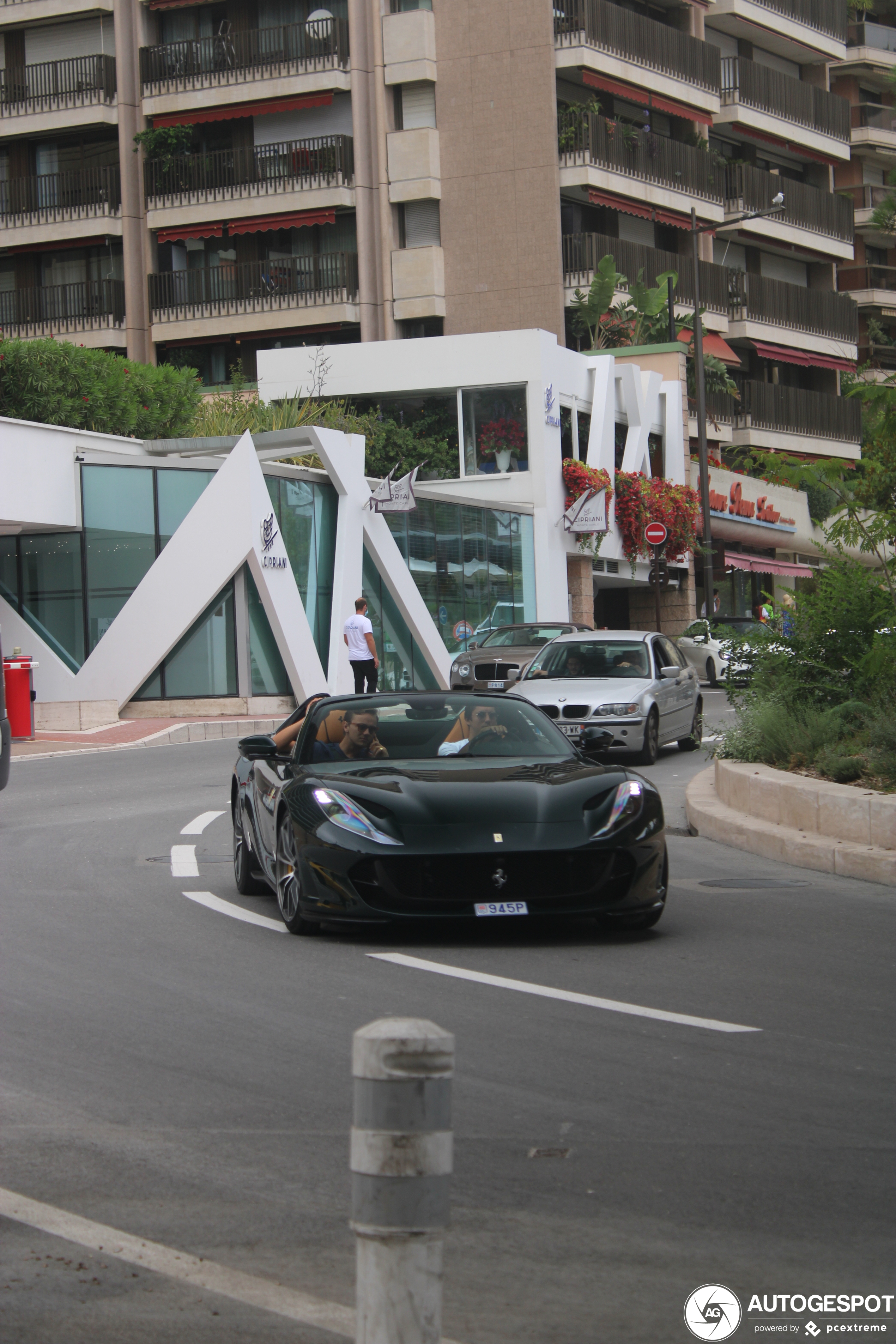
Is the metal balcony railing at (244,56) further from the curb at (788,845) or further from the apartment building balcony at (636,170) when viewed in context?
the curb at (788,845)

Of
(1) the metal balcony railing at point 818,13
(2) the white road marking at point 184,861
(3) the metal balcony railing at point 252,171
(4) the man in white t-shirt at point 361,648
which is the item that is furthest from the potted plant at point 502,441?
(2) the white road marking at point 184,861

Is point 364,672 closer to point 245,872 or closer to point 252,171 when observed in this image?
point 245,872

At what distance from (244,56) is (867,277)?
3011cm

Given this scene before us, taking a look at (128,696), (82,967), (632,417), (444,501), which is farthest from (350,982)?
(632,417)

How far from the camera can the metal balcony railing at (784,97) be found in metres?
56.7

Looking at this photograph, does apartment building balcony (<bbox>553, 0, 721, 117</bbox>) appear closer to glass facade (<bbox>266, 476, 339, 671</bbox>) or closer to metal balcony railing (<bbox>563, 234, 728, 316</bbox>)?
metal balcony railing (<bbox>563, 234, 728, 316</bbox>)

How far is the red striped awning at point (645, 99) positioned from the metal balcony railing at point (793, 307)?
16.8ft

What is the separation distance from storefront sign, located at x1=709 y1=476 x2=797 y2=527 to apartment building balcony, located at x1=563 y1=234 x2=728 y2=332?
5841 mm

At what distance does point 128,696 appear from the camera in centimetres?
2762

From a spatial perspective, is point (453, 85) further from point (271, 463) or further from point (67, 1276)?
point (67, 1276)

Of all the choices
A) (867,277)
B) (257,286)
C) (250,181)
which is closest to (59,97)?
(250,181)

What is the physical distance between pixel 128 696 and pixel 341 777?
1970 cm

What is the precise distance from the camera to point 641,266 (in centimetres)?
5156

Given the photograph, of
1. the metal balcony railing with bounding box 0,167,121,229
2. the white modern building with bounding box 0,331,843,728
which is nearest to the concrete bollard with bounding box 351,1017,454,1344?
the white modern building with bounding box 0,331,843,728
